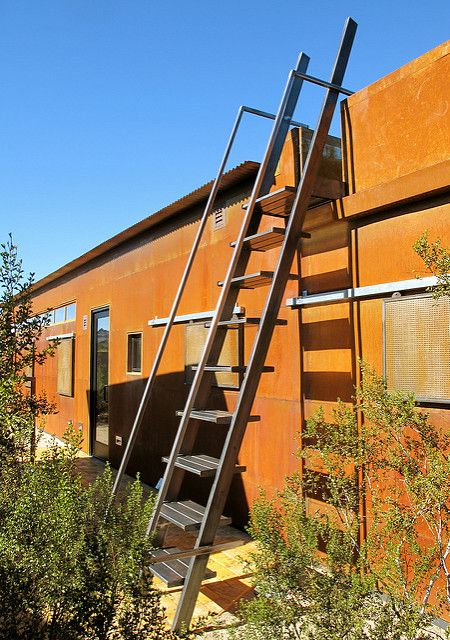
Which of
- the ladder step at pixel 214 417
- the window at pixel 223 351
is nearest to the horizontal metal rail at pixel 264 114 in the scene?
the window at pixel 223 351

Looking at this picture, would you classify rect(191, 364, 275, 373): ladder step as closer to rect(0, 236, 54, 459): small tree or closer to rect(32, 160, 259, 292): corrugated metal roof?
rect(0, 236, 54, 459): small tree

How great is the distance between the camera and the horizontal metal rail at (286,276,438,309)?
3.37 meters

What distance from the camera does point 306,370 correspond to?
174 inches

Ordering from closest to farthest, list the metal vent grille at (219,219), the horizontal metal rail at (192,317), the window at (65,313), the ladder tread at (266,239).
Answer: the ladder tread at (266,239)
the horizontal metal rail at (192,317)
the metal vent grille at (219,219)
the window at (65,313)

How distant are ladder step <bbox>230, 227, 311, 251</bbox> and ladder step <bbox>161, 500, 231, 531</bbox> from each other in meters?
2.01

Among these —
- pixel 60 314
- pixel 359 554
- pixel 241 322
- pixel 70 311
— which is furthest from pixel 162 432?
pixel 60 314

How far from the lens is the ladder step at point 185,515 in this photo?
3.30m

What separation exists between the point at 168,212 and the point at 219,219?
42.6 inches

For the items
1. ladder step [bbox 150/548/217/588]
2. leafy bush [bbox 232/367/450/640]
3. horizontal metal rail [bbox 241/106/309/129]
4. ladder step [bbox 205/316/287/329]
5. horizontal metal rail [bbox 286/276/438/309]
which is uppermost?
horizontal metal rail [bbox 241/106/309/129]

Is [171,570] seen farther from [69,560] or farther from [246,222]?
[246,222]

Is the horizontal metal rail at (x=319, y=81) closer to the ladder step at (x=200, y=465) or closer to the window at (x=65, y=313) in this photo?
the ladder step at (x=200, y=465)

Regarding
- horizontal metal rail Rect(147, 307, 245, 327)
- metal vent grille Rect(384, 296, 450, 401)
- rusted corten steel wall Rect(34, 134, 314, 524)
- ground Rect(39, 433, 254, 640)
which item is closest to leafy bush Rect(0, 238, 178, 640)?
ground Rect(39, 433, 254, 640)

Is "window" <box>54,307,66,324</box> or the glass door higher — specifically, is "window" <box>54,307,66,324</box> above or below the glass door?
above

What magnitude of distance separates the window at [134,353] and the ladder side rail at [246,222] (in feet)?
12.9
